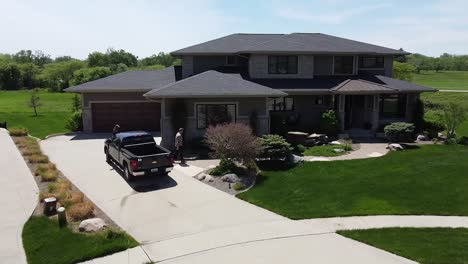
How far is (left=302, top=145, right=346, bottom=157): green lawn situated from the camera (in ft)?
65.4

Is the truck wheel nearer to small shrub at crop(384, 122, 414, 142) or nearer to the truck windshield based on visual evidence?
the truck windshield

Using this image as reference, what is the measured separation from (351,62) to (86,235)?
2367 centimetres

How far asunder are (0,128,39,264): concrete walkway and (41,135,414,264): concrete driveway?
73.0 inches

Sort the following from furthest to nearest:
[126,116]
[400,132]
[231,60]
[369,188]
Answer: [231,60] < [126,116] < [400,132] < [369,188]

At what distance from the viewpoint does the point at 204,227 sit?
10734mm

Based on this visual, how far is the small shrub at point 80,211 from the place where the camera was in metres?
11.3

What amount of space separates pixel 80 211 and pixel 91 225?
3.61 feet

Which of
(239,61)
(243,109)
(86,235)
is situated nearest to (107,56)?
(239,61)

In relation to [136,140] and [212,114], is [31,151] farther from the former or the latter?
[212,114]

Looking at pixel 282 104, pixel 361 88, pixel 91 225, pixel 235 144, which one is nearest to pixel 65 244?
pixel 91 225

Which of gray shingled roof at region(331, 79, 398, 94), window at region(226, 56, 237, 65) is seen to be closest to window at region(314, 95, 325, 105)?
gray shingled roof at region(331, 79, 398, 94)

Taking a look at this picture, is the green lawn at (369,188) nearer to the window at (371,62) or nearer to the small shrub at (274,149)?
the small shrub at (274,149)

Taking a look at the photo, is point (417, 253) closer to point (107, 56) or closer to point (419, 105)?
point (419, 105)

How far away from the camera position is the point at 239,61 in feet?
99.2
